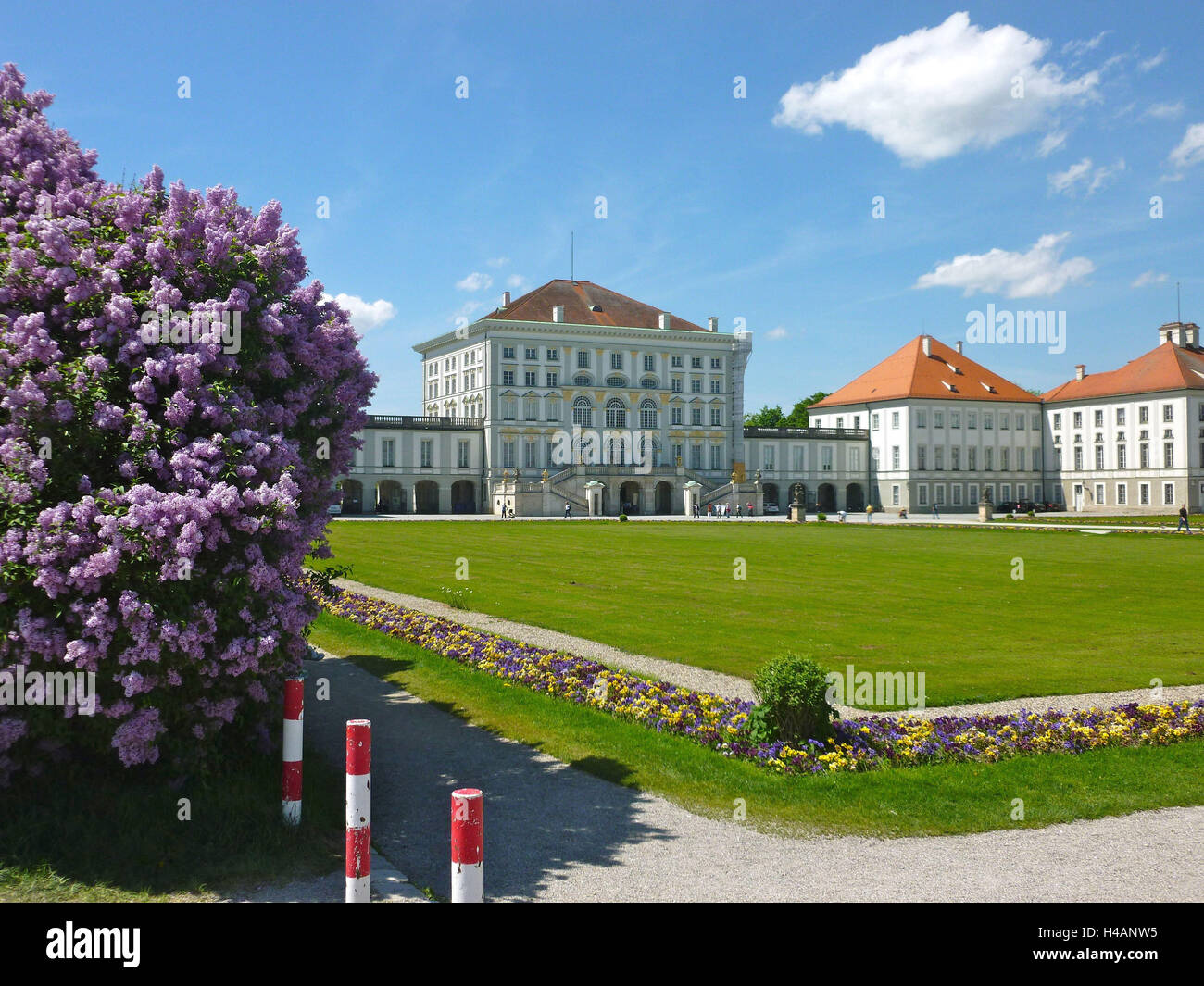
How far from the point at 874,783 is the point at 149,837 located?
568 centimetres

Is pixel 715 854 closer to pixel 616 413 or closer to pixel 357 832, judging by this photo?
pixel 357 832

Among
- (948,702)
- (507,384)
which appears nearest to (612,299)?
(507,384)

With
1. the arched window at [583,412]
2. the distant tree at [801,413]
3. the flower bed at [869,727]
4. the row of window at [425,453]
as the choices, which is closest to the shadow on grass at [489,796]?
the flower bed at [869,727]

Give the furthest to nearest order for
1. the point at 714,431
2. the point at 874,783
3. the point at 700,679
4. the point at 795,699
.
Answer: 1. the point at 714,431
2. the point at 700,679
3. the point at 795,699
4. the point at 874,783

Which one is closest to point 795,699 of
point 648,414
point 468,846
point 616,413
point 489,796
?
point 489,796

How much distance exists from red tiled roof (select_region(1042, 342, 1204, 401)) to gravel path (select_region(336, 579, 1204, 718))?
82294 millimetres

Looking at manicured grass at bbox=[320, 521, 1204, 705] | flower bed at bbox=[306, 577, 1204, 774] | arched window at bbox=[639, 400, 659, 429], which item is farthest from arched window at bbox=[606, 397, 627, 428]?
flower bed at bbox=[306, 577, 1204, 774]

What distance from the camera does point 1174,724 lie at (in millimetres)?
9797

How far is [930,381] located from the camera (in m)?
91.1

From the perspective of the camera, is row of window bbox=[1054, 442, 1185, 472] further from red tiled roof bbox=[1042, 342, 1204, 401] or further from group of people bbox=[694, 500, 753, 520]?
group of people bbox=[694, 500, 753, 520]

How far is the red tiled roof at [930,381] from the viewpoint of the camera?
298ft

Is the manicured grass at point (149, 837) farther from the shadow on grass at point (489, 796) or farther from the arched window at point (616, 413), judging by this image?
the arched window at point (616, 413)

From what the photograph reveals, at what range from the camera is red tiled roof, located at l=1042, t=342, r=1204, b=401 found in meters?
81.6
